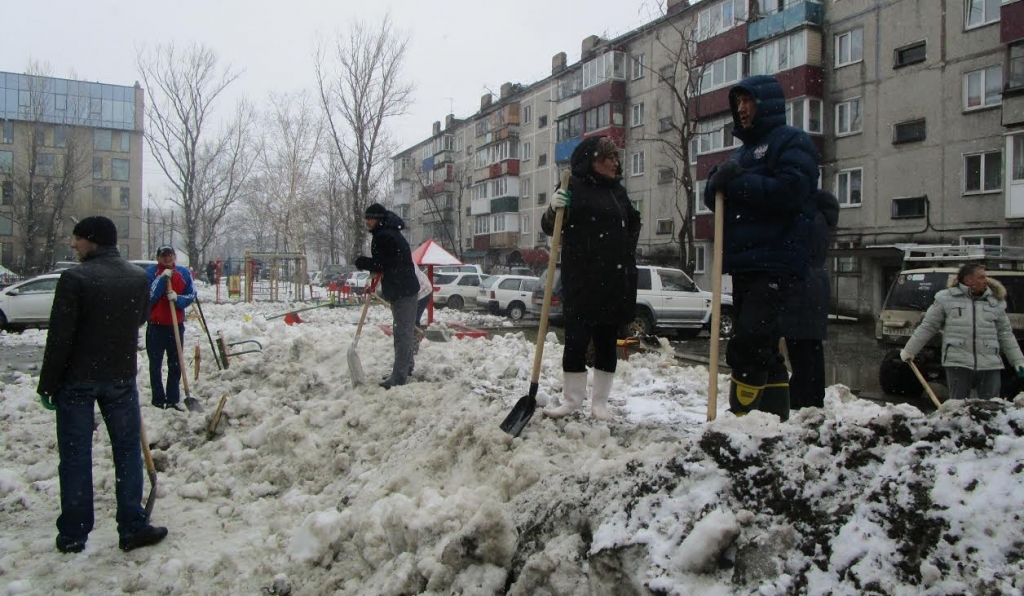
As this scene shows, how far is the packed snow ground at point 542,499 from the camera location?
196cm

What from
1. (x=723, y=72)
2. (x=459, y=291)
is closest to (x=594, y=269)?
(x=459, y=291)

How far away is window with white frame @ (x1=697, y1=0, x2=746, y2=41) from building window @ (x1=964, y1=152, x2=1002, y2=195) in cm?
1020

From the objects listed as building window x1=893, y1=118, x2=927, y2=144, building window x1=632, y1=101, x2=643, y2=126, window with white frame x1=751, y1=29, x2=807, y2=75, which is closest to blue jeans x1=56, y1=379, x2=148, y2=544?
building window x1=893, y1=118, x2=927, y2=144

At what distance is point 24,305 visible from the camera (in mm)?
16734

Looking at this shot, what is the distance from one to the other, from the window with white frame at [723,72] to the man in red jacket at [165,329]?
2462 cm

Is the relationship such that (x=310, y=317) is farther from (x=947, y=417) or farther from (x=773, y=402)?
(x=947, y=417)

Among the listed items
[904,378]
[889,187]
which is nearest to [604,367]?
[904,378]

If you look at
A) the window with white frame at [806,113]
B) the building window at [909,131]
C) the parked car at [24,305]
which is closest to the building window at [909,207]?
the building window at [909,131]

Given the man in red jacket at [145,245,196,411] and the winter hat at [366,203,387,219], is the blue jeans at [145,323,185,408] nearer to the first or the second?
the man in red jacket at [145,245,196,411]

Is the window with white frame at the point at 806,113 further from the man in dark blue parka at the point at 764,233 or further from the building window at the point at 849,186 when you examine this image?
the man in dark blue parka at the point at 764,233

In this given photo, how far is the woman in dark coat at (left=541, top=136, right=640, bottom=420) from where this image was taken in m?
4.06

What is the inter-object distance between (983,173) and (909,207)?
241 centimetres

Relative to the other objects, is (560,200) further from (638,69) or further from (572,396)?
(638,69)

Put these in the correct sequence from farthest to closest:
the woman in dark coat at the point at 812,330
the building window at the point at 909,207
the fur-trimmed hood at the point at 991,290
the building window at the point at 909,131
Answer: the building window at the point at 909,131, the building window at the point at 909,207, the fur-trimmed hood at the point at 991,290, the woman in dark coat at the point at 812,330
